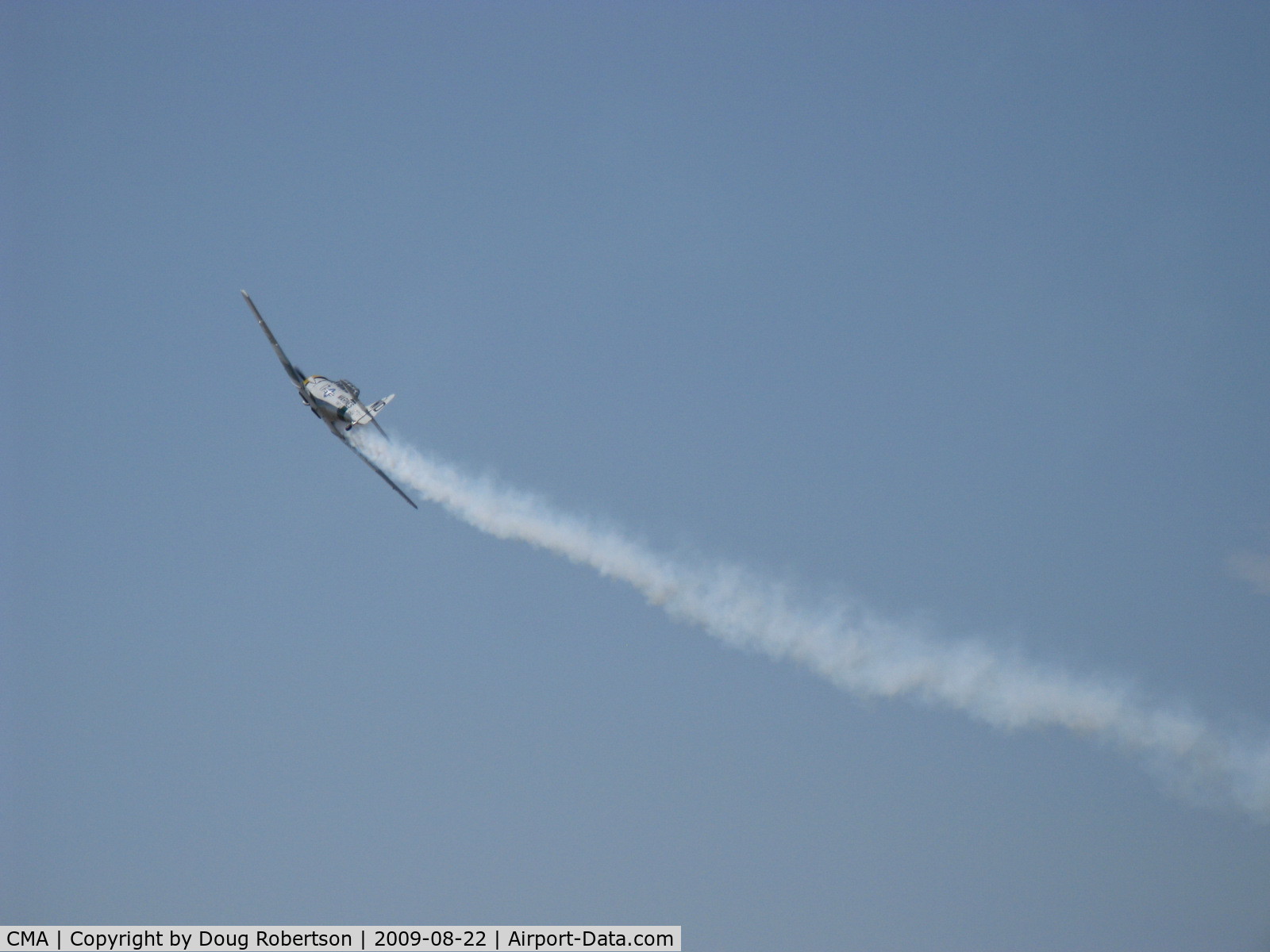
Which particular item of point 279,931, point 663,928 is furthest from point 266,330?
point 663,928

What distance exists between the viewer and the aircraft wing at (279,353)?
80.7 m

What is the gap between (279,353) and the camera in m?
82.2

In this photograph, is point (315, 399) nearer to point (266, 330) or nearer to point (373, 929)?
point (266, 330)

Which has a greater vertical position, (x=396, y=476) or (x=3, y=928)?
(x=396, y=476)

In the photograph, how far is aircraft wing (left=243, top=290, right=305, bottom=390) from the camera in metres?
80.7

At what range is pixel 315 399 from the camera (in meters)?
79.0

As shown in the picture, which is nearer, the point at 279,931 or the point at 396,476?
the point at 279,931

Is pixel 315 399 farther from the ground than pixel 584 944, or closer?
farther from the ground

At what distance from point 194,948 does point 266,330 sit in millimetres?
29908

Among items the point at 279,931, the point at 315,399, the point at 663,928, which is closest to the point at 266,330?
the point at 315,399

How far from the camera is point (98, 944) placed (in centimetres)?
6862

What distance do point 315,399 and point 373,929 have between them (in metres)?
25.0

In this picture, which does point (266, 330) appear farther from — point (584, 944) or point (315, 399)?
point (584, 944)

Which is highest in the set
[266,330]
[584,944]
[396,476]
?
[266,330]
